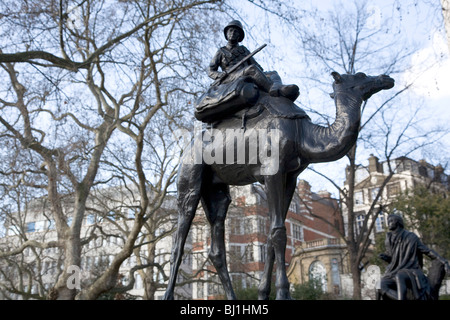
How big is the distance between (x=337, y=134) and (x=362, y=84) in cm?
53

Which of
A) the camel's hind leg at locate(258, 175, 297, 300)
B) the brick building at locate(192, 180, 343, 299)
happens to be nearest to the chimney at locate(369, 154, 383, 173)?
A: the brick building at locate(192, 180, 343, 299)

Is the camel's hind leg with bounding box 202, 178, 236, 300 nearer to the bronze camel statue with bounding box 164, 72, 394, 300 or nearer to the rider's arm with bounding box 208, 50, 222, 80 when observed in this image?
the bronze camel statue with bounding box 164, 72, 394, 300

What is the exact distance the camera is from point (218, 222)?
15.0ft

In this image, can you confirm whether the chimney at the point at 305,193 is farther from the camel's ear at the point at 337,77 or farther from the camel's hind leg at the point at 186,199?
the camel's ear at the point at 337,77

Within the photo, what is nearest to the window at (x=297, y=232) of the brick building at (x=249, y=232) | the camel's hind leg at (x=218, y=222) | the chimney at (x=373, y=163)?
the brick building at (x=249, y=232)

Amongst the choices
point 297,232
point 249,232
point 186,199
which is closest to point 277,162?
point 186,199

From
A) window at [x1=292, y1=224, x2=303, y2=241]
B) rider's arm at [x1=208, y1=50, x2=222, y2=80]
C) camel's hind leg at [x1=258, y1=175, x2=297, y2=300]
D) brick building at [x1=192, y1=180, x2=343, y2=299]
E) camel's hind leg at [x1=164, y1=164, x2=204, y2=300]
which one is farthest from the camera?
window at [x1=292, y1=224, x2=303, y2=241]

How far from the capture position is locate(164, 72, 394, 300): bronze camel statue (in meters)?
3.91

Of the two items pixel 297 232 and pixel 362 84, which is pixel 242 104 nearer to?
pixel 362 84

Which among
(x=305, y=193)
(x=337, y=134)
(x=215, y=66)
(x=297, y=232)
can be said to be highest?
(x=297, y=232)

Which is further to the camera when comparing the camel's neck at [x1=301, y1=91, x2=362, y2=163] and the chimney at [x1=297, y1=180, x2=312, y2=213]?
the chimney at [x1=297, y1=180, x2=312, y2=213]

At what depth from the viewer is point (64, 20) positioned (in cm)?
1002

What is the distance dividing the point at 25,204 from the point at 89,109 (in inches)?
228
